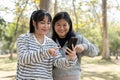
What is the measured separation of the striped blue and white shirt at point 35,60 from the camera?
2.53 m

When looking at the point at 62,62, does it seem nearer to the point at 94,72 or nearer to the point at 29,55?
the point at 29,55

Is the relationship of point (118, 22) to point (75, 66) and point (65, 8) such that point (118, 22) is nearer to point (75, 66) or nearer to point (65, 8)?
point (65, 8)

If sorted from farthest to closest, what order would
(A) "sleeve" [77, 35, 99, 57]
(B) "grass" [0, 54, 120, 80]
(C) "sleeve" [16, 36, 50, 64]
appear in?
(B) "grass" [0, 54, 120, 80], (A) "sleeve" [77, 35, 99, 57], (C) "sleeve" [16, 36, 50, 64]

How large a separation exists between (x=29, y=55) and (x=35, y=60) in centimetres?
7

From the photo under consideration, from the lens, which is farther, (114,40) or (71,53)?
(114,40)

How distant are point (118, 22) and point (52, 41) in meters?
31.3

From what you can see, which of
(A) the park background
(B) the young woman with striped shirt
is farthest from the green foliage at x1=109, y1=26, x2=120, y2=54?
(B) the young woman with striped shirt

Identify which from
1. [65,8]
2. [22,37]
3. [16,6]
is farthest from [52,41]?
[65,8]

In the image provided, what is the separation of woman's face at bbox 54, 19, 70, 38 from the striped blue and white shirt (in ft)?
0.80

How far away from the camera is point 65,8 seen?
26.9m

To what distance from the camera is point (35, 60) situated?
8.31ft

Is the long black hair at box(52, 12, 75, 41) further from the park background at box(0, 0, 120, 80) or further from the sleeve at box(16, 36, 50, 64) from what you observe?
the park background at box(0, 0, 120, 80)

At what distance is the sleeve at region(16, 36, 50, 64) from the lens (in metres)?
2.50

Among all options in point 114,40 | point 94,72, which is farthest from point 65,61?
point 114,40
